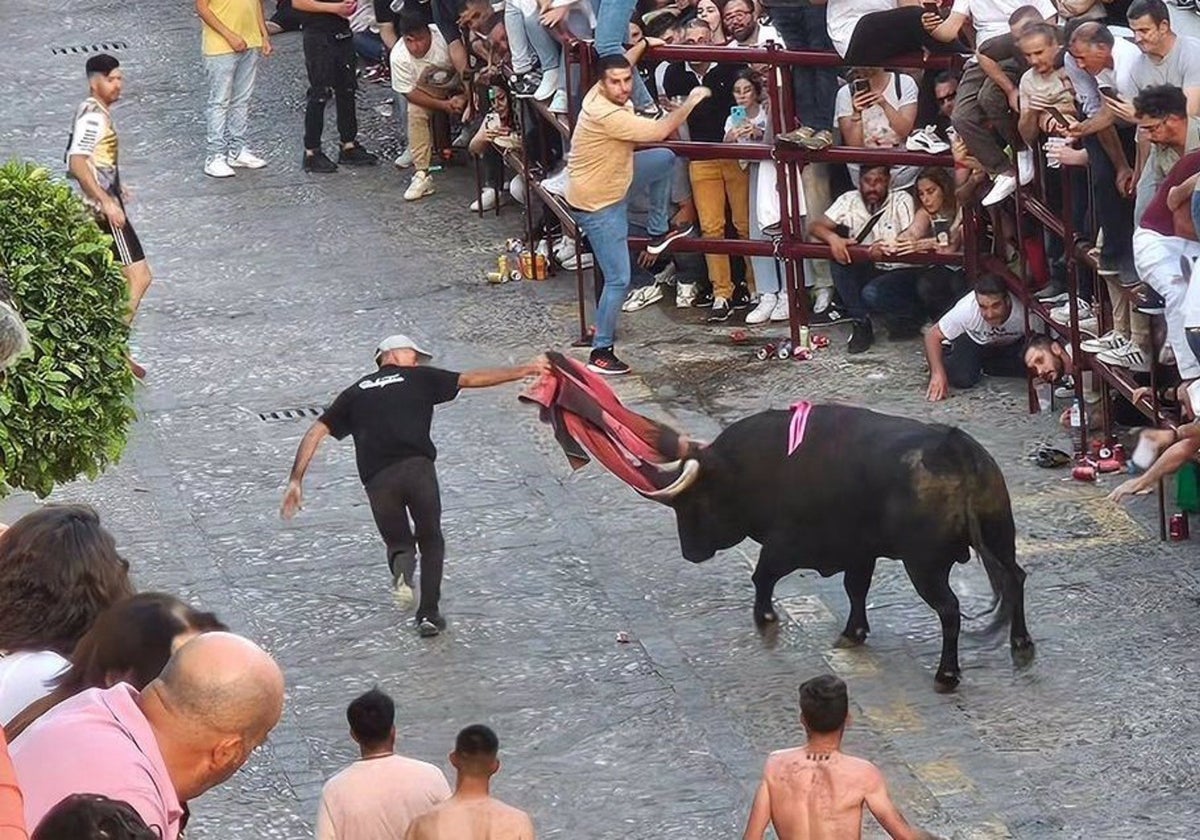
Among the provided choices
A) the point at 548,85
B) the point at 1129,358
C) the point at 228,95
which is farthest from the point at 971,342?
the point at 228,95

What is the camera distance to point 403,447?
11812mm

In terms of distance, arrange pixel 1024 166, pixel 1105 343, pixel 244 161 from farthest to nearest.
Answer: pixel 244 161 < pixel 1024 166 < pixel 1105 343

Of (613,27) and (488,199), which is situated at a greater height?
(613,27)

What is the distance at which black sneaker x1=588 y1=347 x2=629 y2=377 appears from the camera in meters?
15.2

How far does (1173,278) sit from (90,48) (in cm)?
1216

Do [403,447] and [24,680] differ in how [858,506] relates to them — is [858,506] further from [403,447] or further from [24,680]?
[24,680]

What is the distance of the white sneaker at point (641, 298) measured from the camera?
16422mm

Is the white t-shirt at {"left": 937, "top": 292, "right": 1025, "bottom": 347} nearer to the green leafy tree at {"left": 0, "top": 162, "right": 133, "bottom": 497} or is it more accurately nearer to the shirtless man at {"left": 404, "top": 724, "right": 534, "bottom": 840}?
the green leafy tree at {"left": 0, "top": 162, "right": 133, "bottom": 497}

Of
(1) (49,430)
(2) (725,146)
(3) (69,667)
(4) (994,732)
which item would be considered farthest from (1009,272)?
(3) (69,667)

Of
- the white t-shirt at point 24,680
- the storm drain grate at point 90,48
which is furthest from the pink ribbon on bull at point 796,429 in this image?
the storm drain grate at point 90,48

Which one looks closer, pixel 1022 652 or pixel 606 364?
pixel 1022 652

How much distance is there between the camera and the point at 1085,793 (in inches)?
400

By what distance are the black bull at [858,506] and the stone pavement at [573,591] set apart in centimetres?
33

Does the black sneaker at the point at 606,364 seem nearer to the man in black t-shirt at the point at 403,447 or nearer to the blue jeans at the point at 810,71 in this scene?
the blue jeans at the point at 810,71
